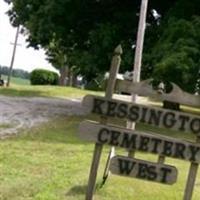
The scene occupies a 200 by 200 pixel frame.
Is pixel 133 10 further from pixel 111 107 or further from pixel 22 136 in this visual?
pixel 111 107

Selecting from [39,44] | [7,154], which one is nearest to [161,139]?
[7,154]

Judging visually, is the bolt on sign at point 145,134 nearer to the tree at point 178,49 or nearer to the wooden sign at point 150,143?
the wooden sign at point 150,143

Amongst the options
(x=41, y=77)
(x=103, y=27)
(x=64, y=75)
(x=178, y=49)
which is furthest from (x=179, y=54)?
(x=64, y=75)

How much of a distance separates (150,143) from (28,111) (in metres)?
11.7

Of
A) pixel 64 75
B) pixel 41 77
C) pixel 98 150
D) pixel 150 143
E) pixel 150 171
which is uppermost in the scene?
pixel 64 75

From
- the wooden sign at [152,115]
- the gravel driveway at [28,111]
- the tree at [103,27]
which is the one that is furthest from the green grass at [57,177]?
the tree at [103,27]

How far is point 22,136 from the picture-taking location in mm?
14047

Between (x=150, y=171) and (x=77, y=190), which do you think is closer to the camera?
(x=150, y=171)

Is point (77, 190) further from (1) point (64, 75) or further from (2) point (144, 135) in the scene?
(1) point (64, 75)

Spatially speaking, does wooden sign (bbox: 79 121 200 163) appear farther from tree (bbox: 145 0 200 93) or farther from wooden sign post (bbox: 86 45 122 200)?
tree (bbox: 145 0 200 93)

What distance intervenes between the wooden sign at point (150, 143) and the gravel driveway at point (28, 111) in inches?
261

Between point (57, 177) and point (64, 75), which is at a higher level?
point (64, 75)

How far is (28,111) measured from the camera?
18.8m

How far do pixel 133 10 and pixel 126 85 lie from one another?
1415 cm
